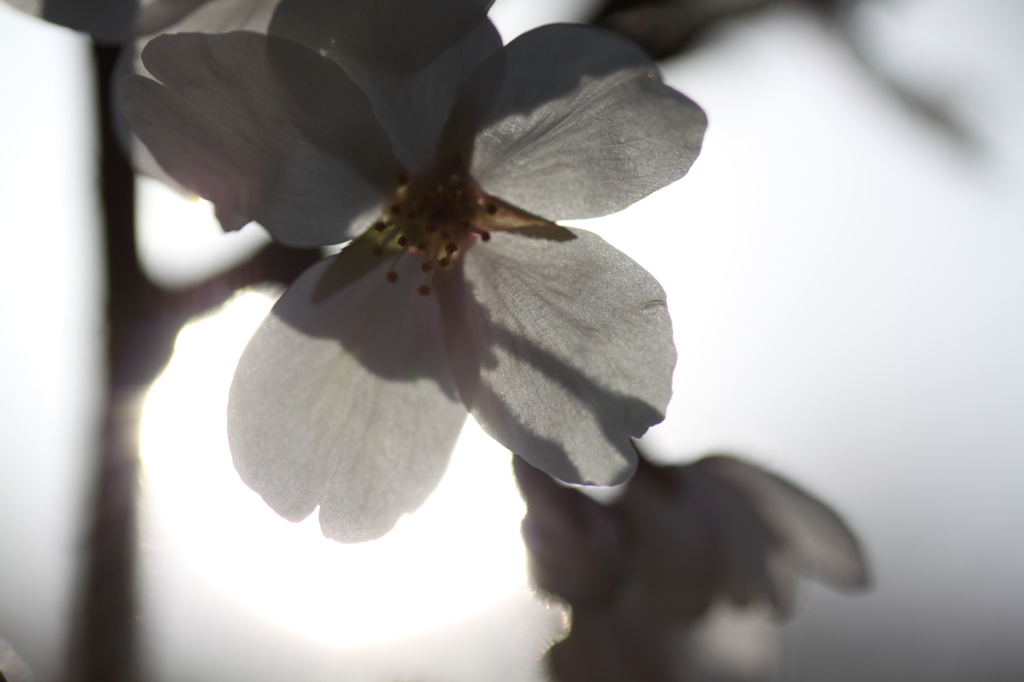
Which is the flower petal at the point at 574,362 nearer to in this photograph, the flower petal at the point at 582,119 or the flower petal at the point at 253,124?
the flower petal at the point at 582,119

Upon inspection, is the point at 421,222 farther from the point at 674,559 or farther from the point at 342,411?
the point at 674,559

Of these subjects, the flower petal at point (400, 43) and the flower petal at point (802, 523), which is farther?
the flower petal at point (802, 523)

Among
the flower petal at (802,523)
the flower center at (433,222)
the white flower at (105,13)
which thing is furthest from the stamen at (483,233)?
the flower petal at (802,523)

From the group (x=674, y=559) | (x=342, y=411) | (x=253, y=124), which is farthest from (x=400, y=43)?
(x=674, y=559)

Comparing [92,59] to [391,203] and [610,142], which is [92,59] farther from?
[610,142]

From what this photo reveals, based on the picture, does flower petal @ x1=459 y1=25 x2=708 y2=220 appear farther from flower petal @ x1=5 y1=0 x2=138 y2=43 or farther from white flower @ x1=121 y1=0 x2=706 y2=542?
flower petal @ x1=5 y1=0 x2=138 y2=43

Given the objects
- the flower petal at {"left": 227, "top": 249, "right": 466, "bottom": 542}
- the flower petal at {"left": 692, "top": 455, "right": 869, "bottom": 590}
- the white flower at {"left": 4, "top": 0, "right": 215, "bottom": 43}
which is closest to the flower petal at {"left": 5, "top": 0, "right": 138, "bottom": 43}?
the white flower at {"left": 4, "top": 0, "right": 215, "bottom": 43}

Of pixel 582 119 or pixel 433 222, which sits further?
pixel 433 222
